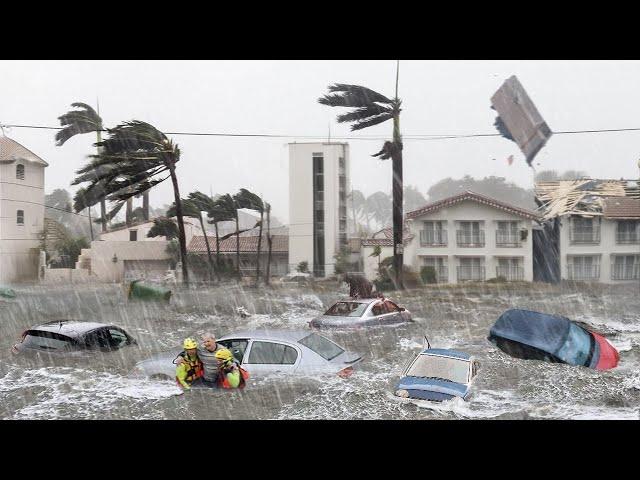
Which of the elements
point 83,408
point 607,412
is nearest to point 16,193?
point 83,408

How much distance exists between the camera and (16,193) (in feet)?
23.5

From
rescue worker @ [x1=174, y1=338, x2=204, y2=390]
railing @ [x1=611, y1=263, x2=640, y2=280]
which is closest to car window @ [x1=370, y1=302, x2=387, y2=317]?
rescue worker @ [x1=174, y1=338, x2=204, y2=390]

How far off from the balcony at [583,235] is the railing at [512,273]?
62 centimetres

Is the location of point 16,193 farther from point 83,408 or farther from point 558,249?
point 558,249

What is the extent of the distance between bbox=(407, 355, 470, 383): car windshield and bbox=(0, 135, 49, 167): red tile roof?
445 cm

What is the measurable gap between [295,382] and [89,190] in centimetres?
300

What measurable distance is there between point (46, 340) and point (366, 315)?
3.42 meters

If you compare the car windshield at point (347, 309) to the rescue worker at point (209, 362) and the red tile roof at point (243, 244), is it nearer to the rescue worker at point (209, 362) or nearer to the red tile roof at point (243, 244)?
the red tile roof at point (243, 244)

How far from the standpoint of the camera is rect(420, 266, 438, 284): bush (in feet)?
22.6

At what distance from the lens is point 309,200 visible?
22.9 ft

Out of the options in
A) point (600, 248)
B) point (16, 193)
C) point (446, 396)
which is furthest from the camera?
point (16, 193)

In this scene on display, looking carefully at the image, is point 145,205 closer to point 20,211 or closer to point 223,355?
point 20,211

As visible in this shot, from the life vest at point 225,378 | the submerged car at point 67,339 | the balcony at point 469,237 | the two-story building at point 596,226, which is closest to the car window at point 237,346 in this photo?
the life vest at point 225,378

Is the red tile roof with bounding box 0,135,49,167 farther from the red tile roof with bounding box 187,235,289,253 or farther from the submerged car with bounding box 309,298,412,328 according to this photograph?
the submerged car with bounding box 309,298,412,328
